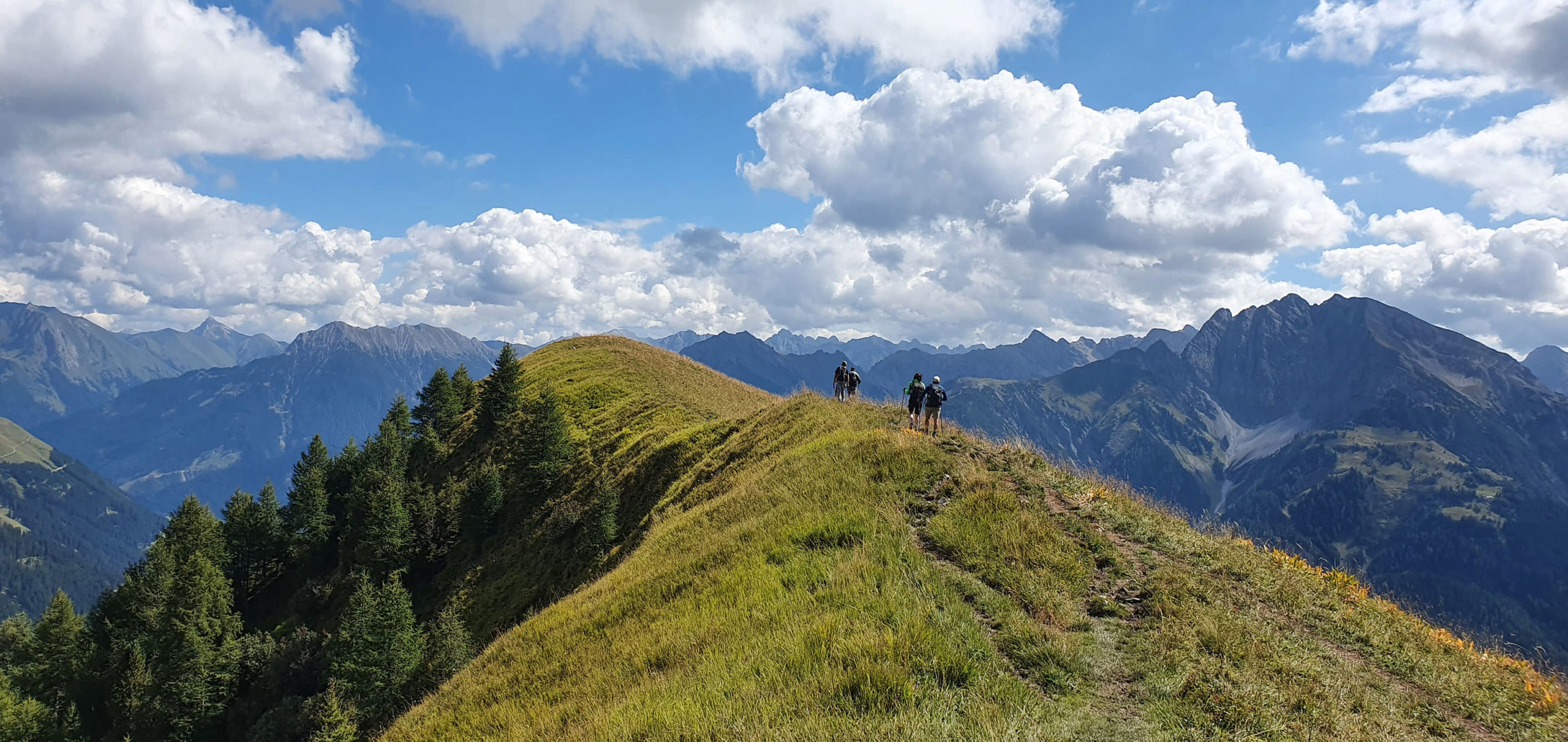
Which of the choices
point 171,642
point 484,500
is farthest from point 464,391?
point 171,642

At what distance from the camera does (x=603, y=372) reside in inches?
2751

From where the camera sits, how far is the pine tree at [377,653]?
34906mm

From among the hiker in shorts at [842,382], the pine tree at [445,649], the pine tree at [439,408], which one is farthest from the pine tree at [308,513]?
the hiker in shorts at [842,382]

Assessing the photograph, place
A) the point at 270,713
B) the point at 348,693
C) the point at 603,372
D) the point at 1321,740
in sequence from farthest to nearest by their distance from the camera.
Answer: the point at 603,372
the point at 270,713
the point at 348,693
the point at 1321,740

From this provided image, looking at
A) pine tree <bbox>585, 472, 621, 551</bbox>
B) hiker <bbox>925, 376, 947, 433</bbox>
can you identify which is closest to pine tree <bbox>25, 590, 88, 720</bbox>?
pine tree <bbox>585, 472, 621, 551</bbox>

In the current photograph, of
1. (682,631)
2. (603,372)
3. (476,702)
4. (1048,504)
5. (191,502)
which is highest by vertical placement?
(603,372)

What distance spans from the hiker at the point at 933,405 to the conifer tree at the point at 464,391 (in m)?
61.5

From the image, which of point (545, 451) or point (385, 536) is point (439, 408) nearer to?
point (385, 536)

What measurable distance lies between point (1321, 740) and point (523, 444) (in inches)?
1949

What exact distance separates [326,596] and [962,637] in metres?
61.5

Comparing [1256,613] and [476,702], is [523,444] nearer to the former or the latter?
[476,702]

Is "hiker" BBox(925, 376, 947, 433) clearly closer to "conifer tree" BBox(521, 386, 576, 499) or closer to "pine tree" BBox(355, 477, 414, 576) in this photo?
"conifer tree" BBox(521, 386, 576, 499)

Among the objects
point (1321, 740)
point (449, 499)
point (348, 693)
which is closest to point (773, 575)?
point (1321, 740)

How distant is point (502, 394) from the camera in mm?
62188
